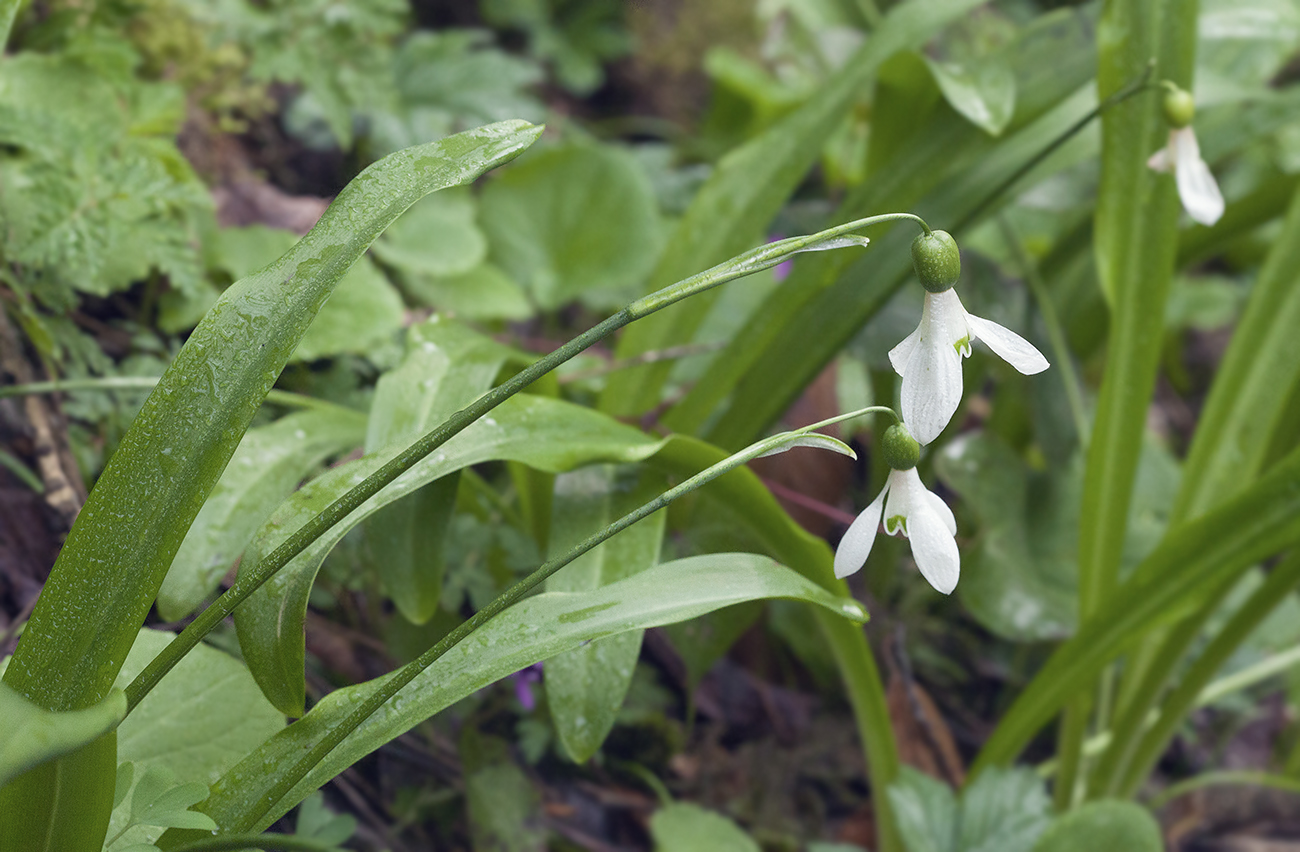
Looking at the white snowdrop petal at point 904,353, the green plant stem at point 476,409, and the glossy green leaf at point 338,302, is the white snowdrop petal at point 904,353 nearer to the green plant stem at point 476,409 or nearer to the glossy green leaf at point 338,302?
the green plant stem at point 476,409

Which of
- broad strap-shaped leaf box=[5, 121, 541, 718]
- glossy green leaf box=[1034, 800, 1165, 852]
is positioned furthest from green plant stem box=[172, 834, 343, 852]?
glossy green leaf box=[1034, 800, 1165, 852]

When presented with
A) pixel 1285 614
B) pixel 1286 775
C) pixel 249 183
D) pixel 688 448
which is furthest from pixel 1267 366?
pixel 249 183

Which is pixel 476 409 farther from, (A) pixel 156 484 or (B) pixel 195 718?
(B) pixel 195 718

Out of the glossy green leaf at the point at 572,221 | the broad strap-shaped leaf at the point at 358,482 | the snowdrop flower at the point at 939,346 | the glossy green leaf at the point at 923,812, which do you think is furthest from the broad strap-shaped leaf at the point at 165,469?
the glossy green leaf at the point at 572,221

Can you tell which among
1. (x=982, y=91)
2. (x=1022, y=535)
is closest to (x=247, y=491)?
(x=982, y=91)

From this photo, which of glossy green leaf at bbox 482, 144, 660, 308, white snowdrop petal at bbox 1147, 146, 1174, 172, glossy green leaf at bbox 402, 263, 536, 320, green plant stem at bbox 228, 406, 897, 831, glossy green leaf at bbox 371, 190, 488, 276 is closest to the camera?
green plant stem at bbox 228, 406, 897, 831

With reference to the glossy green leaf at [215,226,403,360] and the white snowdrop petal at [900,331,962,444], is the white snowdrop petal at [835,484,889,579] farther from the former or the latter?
the glossy green leaf at [215,226,403,360]
